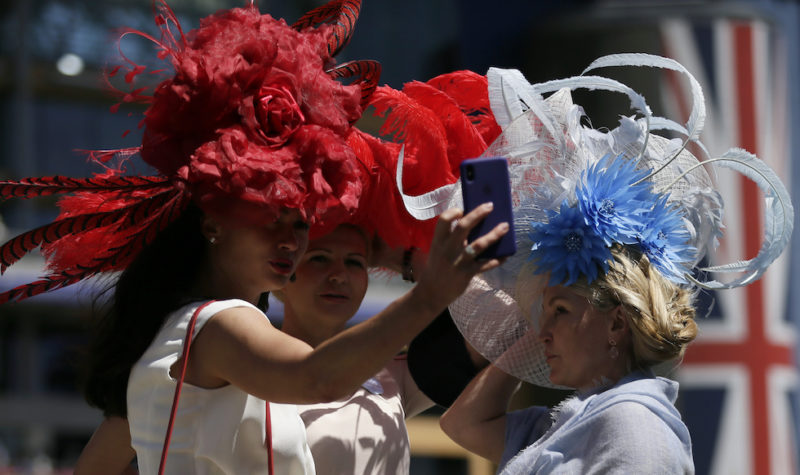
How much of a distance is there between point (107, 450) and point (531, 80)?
5166 millimetres

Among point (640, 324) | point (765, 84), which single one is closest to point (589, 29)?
point (765, 84)

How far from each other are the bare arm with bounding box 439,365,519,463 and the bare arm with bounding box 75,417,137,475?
0.66 metres

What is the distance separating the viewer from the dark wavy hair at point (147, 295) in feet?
5.62

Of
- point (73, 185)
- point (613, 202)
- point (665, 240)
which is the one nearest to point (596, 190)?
point (613, 202)

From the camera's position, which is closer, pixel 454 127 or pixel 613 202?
pixel 613 202

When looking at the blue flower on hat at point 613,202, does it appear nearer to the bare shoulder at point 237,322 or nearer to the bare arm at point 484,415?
the bare arm at point 484,415

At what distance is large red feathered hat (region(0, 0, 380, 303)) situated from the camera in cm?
164

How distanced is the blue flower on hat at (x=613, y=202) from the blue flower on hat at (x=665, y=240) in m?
0.02

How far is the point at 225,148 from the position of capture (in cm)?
163

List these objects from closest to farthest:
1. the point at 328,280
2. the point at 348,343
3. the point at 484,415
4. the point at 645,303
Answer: the point at 348,343
the point at 645,303
the point at 484,415
the point at 328,280

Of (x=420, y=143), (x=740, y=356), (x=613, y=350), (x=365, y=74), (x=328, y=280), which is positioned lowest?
(x=740, y=356)

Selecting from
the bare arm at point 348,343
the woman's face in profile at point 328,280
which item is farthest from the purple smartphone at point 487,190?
the woman's face in profile at point 328,280

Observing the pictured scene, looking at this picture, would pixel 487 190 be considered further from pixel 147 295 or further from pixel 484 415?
pixel 484 415

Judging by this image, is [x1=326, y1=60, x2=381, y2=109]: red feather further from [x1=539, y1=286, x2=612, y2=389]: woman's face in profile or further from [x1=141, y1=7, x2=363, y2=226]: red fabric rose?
[x1=539, y1=286, x2=612, y2=389]: woman's face in profile
